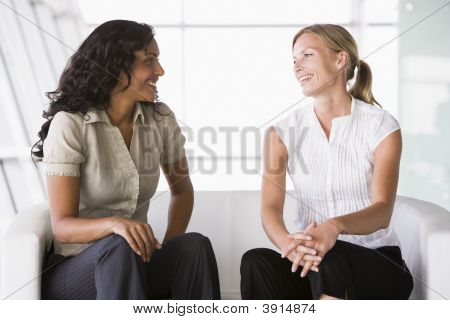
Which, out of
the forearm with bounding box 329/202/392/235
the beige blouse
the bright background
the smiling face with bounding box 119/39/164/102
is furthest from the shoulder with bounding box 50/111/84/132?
the forearm with bounding box 329/202/392/235

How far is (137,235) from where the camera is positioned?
2.41 feet

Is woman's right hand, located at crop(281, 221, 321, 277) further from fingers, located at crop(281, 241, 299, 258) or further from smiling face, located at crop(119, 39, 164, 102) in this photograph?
smiling face, located at crop(119, 39, 164, 102)

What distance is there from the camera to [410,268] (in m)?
0.91

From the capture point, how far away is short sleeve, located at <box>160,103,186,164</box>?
0.98m

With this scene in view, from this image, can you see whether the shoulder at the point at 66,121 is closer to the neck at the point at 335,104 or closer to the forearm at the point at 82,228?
the forearm at the point at 82,228

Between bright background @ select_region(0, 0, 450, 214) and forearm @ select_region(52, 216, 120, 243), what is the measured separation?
0.82 ft

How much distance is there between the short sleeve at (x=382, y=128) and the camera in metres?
0.87

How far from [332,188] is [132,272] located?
15.2 inches

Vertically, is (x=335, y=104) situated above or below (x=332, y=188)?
above

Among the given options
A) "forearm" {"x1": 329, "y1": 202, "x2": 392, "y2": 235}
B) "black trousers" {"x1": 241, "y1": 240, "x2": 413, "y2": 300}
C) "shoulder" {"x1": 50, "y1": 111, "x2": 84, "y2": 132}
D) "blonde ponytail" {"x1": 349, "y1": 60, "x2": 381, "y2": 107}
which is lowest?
"black trousers" {"x1": 241, "y1": 240, "x2": 413, "y2": 300}

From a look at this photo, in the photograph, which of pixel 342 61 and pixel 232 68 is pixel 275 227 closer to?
pixel 342 61

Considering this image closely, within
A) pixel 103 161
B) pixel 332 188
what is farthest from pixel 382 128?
pixel 103 161
